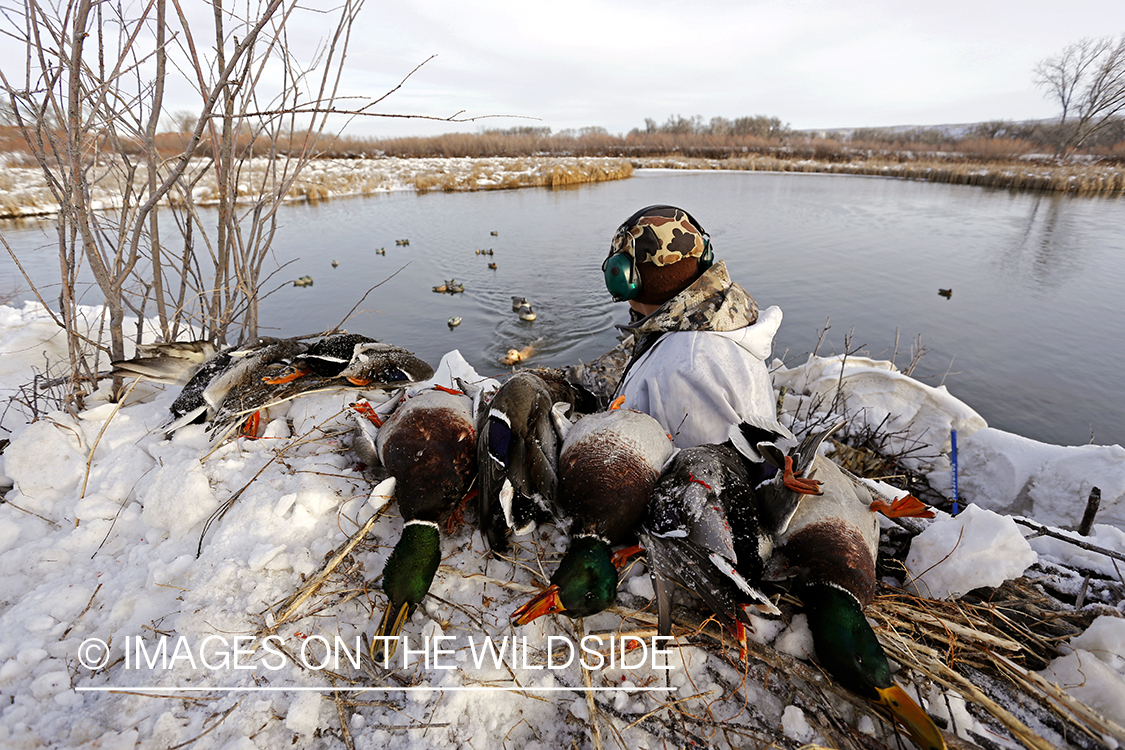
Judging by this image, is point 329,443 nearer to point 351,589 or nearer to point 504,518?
point 351,589

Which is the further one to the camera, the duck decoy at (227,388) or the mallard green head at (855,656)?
the duck decoy at (227,388)

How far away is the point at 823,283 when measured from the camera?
9273 mm

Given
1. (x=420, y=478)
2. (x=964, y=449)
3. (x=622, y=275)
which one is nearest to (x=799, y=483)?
(x=622, y=275)

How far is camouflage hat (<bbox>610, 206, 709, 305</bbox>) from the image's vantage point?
2471 millimetres

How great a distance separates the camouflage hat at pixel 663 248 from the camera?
97.3 inches

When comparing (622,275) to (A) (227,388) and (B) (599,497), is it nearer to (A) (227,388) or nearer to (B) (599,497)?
(B) (599,497)

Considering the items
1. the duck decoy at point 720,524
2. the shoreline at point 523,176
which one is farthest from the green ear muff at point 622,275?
the shoreline at point 523,176

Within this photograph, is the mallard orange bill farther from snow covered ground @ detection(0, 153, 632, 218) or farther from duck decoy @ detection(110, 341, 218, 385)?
snow covered ground @ detection(0, 153, 632, 218)

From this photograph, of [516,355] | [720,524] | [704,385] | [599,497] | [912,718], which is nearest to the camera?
[912,718]

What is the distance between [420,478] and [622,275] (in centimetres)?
142

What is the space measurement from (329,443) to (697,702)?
205 centimetres

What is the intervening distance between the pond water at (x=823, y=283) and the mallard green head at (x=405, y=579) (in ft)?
16.4

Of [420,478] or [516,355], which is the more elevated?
[420,478]

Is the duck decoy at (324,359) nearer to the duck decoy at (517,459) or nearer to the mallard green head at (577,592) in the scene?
the duck decoy at (517,459)
